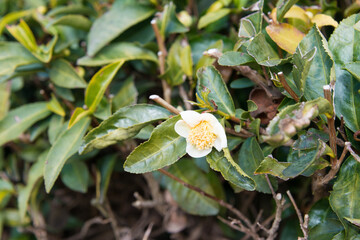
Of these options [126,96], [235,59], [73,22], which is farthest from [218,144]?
[73,22]

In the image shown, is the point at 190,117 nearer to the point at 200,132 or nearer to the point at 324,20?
the point at 200,132

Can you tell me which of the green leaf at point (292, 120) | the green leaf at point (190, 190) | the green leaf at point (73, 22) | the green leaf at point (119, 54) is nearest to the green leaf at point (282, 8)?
the green leaf at point (292, 120)

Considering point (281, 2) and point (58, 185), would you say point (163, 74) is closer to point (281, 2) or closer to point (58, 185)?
point (281, 2)

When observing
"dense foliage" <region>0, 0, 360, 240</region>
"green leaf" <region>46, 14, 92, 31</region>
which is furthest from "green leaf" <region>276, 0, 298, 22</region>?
"green leaf" <region>46, 14, 92, 31</region>

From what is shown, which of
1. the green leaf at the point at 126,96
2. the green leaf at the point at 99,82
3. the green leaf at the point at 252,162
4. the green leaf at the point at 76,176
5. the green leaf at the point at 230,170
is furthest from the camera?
the green leaf at the point at 76,176

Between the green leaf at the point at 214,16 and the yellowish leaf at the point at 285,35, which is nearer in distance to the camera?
the yellowish leaf at the point at 285,35

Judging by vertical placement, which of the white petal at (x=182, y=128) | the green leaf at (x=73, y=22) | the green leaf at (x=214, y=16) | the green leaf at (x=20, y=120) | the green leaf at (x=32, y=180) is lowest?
the green leaf at (x=32, y=180)

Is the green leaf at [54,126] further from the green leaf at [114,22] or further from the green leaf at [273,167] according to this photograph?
the green leaf at [273,167]

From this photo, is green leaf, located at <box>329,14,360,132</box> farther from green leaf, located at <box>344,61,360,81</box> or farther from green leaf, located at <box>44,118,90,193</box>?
green leaf, located at <box>44,118,90,193</box>
